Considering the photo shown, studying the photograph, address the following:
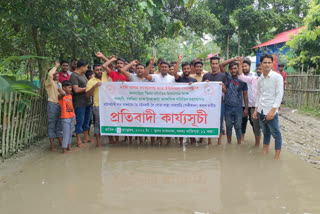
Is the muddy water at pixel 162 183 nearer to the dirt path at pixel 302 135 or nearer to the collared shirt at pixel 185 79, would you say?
the dirt path at pixel 302 135

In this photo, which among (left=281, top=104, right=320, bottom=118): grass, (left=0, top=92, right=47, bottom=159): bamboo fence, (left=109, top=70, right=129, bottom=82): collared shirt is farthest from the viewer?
(left=281, top=104, right=320, bottom=118): grass

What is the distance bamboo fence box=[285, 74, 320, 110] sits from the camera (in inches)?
412

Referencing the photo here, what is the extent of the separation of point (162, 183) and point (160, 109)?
2212 millimetres

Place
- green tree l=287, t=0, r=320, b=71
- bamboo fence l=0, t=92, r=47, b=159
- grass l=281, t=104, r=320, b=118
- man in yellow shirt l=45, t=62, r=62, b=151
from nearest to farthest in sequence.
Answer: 1. bamboo fence l=0, t=92, r=47, b=159
2. man in yellow shirt l=45, t=62, r=62, b=151
3. grass l=281, t=104, r=320, b=118
4. green tree l=287, t=0, r=320, b=71

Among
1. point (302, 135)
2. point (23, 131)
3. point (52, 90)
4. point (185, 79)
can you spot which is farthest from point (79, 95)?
point (302, 135)

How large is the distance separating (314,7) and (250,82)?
626 centimetres

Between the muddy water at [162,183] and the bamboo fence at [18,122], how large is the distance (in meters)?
0.52

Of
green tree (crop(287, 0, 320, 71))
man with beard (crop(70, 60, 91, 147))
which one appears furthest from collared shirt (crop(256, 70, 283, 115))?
green tree (crop(287, 0, 320, 71))

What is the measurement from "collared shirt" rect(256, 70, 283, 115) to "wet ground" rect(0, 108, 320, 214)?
36.7 inches

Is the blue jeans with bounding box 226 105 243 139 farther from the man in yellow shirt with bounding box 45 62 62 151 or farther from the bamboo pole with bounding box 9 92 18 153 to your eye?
the bamboo pole with bounding box 9 92 18 153

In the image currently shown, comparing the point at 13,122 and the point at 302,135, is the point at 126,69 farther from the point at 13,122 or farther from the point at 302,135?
the point at 302,135

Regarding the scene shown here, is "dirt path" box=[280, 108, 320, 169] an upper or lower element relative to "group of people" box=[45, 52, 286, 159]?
lower

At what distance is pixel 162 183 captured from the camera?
12.6 ft

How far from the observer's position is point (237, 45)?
24.5 meters
